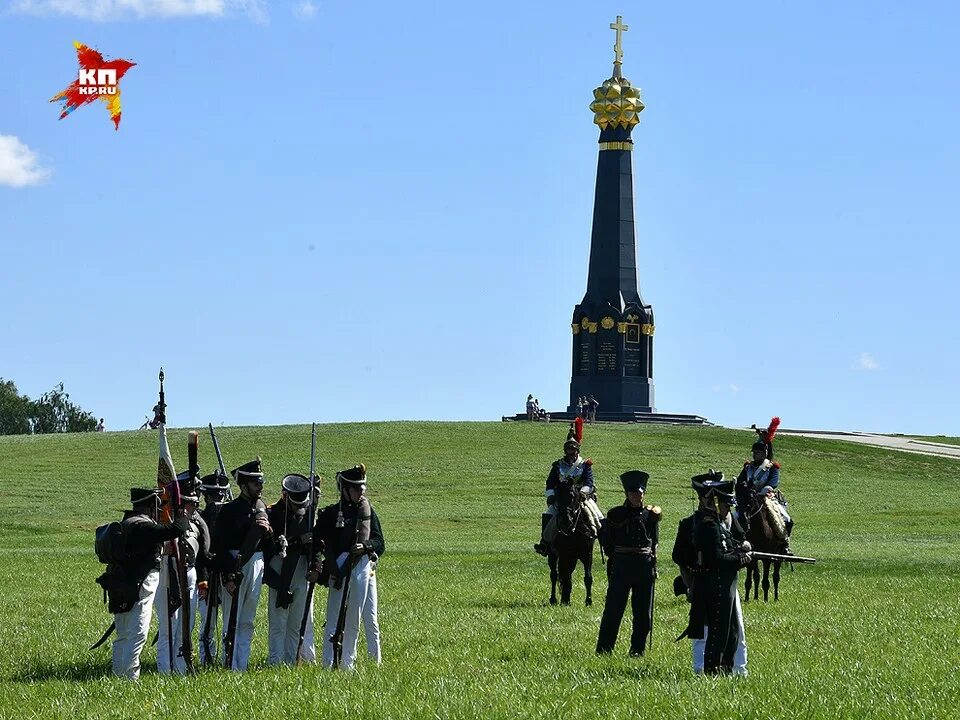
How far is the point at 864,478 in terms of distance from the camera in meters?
68.1

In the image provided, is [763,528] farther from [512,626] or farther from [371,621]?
[371,621]

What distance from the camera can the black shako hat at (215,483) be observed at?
18641 mm

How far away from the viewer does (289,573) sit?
695 inches

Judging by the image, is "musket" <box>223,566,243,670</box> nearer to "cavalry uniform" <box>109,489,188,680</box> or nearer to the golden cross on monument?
"cavalry uniform" <box>109,489,188,680</box>

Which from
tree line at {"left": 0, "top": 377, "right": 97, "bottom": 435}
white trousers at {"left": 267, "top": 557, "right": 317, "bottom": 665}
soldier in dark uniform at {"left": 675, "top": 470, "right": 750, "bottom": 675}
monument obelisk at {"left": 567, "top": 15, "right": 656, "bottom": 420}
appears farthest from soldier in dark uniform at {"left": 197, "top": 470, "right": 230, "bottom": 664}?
tree line at {"left": 0, "top": 377, "right": 97, "bottom": 435}

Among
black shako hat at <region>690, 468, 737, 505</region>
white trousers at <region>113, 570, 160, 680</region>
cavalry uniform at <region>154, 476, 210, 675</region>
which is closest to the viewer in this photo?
white trousers at <region>113, 570, 160, 680</region>

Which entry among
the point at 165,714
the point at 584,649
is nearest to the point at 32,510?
the point at 584,649

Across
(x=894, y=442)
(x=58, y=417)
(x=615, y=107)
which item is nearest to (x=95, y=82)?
(x=615, y=107)

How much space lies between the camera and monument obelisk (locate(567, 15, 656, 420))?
251 ft

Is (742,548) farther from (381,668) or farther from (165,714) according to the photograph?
(165,714)

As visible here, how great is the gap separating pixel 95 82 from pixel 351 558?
18885mm

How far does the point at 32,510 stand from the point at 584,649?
38578mm

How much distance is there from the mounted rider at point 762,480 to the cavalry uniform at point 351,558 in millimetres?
9987

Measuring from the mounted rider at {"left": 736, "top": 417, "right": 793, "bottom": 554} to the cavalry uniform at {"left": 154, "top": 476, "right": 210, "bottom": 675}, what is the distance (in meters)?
11.1
